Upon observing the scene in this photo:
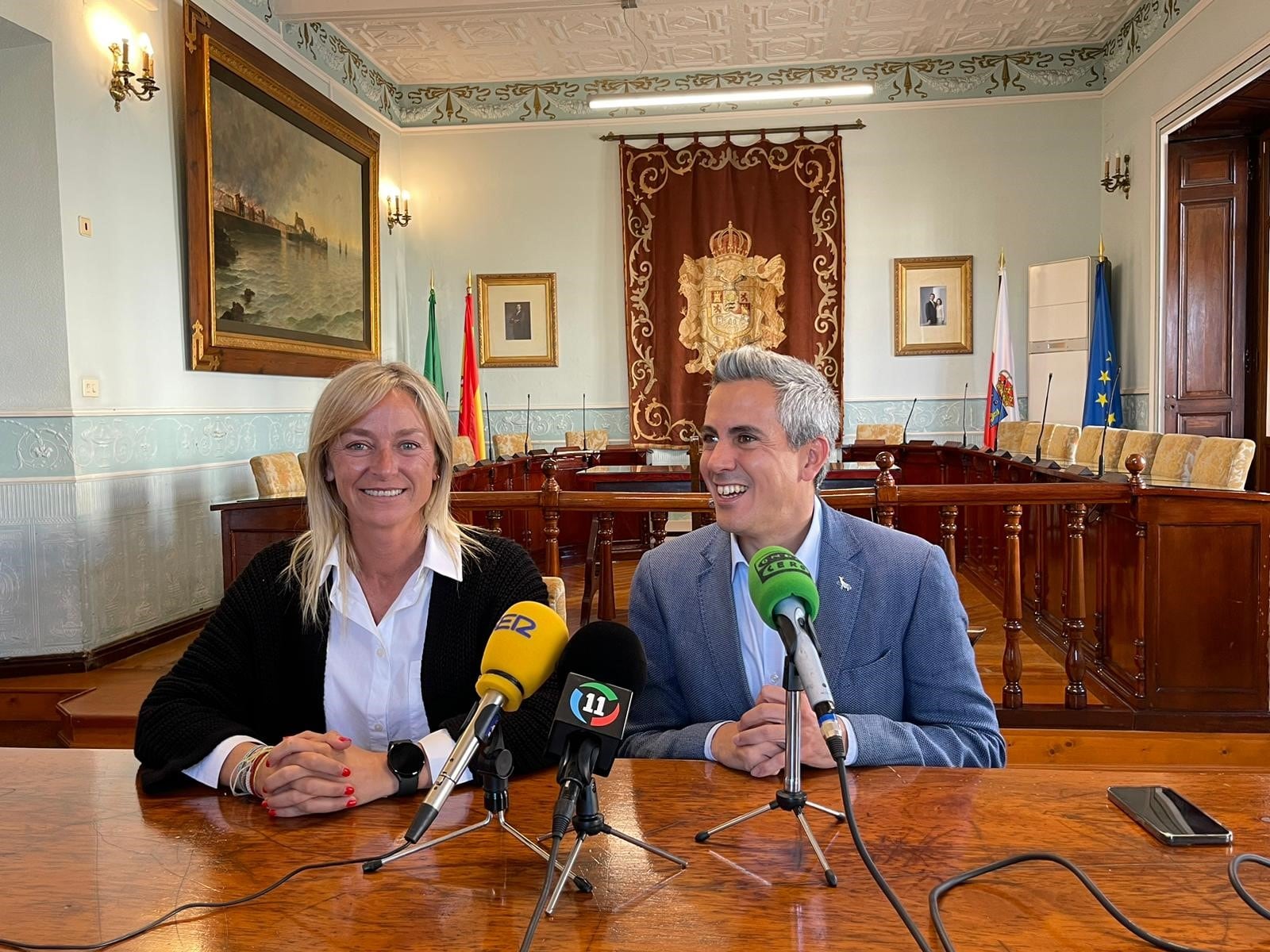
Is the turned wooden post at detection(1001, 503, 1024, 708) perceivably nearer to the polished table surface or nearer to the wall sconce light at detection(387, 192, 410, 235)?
the polished table surface

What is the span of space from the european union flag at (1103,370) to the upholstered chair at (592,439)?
175 inches

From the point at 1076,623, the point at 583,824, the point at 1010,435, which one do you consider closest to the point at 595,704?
the point at 583,824

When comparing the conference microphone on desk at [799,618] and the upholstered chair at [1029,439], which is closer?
the conference microphone on desk at [799,618]

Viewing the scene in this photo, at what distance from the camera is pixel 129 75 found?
5.48 metres

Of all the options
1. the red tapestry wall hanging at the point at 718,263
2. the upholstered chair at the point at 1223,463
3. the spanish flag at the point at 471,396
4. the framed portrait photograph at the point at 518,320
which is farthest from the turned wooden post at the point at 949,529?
the framed portrait photograph at the point at 518,320

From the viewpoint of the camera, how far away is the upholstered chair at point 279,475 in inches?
227

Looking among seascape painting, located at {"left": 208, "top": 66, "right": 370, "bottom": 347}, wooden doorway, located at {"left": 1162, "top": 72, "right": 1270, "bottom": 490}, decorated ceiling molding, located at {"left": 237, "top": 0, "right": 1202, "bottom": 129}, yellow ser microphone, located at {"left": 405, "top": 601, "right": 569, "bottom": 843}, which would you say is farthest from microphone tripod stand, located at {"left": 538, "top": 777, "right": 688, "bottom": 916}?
wooden doorway, located at {"left": 1162, "top": 72, "right": 1270, "bottom": 490}

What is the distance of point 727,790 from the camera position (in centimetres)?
134

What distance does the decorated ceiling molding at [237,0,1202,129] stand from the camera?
842cm

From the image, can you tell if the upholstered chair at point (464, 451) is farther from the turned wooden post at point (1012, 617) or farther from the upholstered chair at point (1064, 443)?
the turned wooden post at point (1012, 617)

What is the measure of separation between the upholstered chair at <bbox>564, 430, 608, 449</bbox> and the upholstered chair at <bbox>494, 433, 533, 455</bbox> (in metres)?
0.45

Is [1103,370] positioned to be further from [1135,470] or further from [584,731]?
[584,731]

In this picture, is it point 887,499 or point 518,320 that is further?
point 518,320

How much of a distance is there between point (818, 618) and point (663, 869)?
0.67 metres
